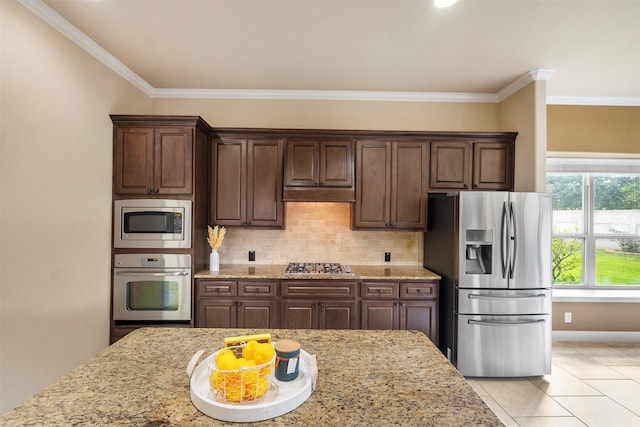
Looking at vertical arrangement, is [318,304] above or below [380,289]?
below

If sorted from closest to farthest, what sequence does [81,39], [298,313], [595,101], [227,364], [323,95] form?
[227,364], [81,39], [298,313], [323,95], [595,101]

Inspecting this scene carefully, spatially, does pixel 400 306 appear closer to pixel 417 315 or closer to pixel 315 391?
pixel 417 315

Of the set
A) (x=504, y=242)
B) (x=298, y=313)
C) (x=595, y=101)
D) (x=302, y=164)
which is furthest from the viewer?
(x=595, y=101)

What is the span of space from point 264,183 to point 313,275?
114cm

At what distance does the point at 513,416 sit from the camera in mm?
2508

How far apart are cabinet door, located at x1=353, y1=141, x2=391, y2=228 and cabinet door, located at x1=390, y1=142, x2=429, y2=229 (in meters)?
0.07

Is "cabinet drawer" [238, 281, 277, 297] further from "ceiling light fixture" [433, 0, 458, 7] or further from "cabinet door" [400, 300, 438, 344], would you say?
"ceiling light fixture" [433, 0, 458, 7]

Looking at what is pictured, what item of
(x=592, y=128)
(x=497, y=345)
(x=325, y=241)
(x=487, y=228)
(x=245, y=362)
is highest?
(x=592, y=128)

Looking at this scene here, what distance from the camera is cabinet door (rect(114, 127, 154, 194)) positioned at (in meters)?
3.13

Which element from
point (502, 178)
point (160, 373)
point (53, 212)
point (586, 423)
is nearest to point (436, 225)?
point (502, 178)

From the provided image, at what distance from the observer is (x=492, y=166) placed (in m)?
3.59

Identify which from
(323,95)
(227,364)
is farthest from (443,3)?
Result: (227,364)

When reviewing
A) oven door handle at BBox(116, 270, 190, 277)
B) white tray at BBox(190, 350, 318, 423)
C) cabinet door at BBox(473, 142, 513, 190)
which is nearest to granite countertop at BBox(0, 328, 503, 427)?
white tray at BBox(190, 350, 318, 423)

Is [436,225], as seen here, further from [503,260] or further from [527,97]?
[527,97]
